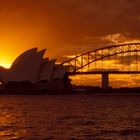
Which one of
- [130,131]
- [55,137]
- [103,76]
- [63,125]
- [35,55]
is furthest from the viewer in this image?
[103,76]

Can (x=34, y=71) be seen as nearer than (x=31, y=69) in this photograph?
No

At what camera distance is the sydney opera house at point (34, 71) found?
124 m

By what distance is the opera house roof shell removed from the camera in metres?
124

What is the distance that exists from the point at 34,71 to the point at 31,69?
2361mm

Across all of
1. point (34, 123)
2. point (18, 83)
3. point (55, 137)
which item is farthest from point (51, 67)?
point (55, 137)

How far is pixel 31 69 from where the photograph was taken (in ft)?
423

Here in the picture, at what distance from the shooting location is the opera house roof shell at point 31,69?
123562 millimetres

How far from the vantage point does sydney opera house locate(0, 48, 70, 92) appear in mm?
123750

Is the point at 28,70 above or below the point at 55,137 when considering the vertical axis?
above

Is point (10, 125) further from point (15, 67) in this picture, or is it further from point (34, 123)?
point (15, 67)

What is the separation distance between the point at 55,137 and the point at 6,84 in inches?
4372

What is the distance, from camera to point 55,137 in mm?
34031

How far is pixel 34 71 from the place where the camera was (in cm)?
13125

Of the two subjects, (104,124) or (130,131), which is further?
(104,124)
